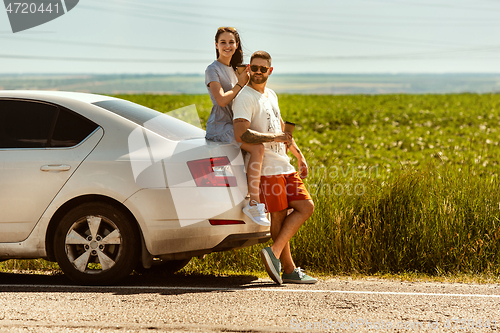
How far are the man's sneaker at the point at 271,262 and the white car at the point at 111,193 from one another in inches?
4.8

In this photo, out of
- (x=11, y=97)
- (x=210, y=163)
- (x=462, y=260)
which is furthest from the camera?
(x=462, y=260)

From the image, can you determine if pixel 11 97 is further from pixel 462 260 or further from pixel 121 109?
pixel 462 260

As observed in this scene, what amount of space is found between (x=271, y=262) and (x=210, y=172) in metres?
1.05

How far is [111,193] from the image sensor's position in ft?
17.1

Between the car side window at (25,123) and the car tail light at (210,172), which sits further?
the car side window at (25,123)

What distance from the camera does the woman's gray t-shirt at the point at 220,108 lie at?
5539 mm

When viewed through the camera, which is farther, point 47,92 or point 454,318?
point 47,92

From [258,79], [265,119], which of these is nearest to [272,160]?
[265,119]

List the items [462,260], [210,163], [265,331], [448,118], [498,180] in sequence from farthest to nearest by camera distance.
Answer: [448,118], [498,180], [462,260], [210,163], [265,331]

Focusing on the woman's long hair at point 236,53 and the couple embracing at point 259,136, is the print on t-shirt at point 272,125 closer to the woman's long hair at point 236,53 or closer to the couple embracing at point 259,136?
the couple embracing at point 259,136

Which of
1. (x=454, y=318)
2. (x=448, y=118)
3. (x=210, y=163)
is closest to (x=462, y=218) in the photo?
(x=454, y=318)

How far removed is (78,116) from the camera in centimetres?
548

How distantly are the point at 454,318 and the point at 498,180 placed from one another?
382 cm

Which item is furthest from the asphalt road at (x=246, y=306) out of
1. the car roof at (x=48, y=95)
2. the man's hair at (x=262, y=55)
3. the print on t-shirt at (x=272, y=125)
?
the man's hair at (x=262, y=55)
